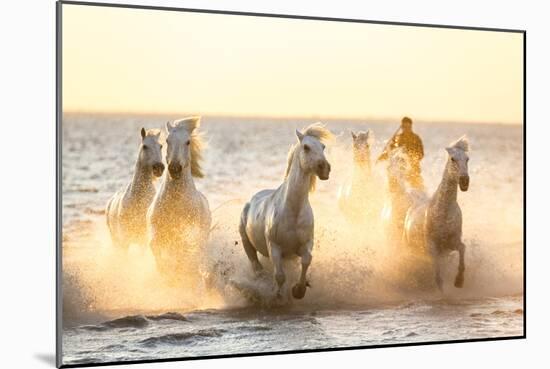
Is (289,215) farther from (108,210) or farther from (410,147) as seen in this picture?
(108,210)

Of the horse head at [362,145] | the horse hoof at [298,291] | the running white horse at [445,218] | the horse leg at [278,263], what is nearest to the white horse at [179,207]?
the horse leg at [278,263]

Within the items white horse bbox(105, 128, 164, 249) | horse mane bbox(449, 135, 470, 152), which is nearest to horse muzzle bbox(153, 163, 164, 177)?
white horse bbox(105, 128, 164, 249)

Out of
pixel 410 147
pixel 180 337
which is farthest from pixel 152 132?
pixel 410 147

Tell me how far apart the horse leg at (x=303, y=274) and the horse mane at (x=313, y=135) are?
1.28ft

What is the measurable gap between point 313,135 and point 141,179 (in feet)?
3.91

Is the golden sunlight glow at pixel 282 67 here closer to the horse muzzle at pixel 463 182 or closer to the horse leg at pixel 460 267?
the horse muzzle at pixel 463 182

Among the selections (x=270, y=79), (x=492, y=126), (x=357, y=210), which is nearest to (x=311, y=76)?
(x=270, y=79)

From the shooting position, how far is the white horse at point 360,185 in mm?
7465

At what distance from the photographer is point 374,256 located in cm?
758

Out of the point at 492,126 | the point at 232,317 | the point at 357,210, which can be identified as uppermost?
the point at 492,126

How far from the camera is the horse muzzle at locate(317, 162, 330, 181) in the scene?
7.12 meters

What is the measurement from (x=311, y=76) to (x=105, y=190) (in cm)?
159

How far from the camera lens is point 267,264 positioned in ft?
24.0

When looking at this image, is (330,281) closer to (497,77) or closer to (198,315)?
(198,315)
